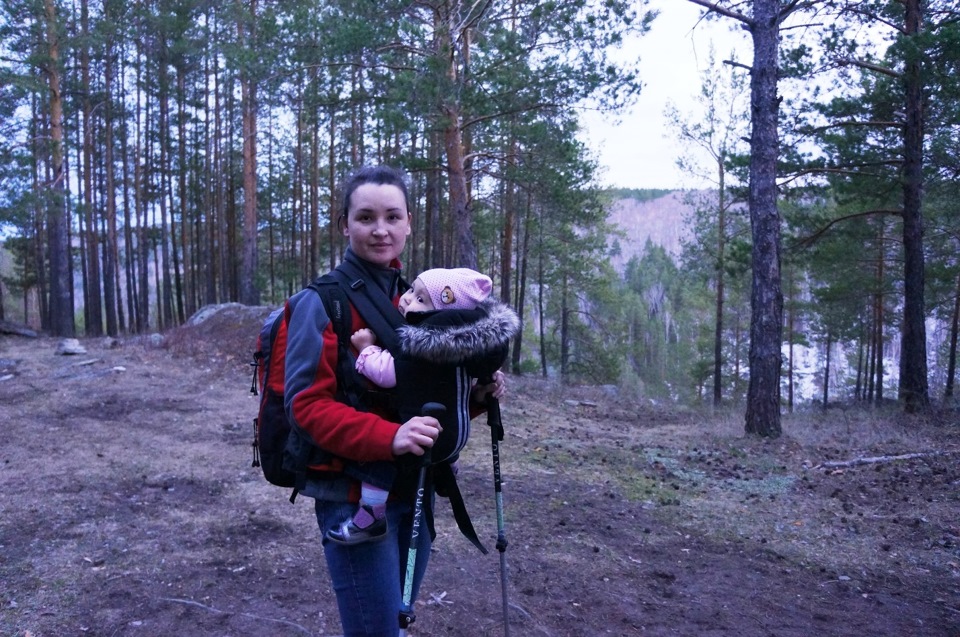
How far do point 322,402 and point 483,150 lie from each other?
16066 mm

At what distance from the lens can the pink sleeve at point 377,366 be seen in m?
1.79

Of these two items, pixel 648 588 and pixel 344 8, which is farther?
pixel 344 8

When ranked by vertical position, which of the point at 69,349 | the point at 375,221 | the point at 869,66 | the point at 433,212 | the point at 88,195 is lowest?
the point at 69,349

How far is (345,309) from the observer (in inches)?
72.7

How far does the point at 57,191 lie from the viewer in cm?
1688

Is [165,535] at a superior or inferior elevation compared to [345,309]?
inferior

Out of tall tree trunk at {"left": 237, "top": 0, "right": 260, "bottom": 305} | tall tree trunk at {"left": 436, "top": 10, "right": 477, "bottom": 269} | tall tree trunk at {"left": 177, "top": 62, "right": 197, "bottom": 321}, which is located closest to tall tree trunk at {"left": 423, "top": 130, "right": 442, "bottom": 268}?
tall tree trunk at {"left": 237, "top": 0, "right": 260, "bottom": 305}

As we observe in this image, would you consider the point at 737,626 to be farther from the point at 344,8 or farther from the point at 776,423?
the point at 344,8

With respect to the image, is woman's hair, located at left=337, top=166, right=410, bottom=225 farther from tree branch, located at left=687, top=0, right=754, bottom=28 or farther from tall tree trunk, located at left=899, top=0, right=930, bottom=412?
tall tree trunk, located at left=899, top=0, right=930, bottom=412

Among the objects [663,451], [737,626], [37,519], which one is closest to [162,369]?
[37,519]

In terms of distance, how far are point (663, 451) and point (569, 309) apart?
20809 millimetres

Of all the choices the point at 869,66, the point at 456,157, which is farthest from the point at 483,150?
Answer: the point at 869,66

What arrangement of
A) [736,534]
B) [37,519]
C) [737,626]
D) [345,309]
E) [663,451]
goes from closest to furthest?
1. [345,309]
2. [737,626]
3. [37,519]
4. [736,534]
5. [663,451]

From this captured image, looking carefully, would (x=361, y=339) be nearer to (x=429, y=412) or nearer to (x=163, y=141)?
(x=429, y=412)
